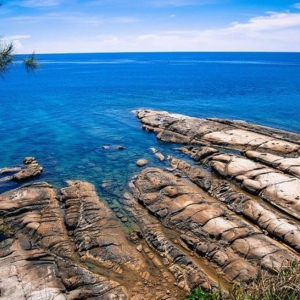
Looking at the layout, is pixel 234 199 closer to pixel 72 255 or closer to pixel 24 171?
pixel 72 255

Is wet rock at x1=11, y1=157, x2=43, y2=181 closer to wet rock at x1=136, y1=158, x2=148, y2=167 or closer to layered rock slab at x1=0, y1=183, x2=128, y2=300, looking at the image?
layered rock slab at x1=0, y1=183, x2=128, y2=300

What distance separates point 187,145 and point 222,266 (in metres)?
27.0

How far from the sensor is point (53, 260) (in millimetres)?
21781

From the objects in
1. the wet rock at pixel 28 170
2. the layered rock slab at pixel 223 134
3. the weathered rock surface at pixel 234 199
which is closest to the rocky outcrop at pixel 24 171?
the wet rock at pixel 28 170

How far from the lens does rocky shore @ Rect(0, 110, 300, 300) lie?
20156mm

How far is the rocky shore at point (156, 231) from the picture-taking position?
20.2 m

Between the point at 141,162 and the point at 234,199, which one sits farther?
the point at 141,162

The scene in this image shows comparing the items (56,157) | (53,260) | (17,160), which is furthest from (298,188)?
(17,160)

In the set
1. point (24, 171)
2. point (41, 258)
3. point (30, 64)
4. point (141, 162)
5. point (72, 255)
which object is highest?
point (30, 64)

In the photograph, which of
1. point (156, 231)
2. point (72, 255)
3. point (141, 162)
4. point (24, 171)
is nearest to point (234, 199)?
point (156, 231)

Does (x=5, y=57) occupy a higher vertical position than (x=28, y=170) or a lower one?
higher

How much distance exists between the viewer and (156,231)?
2572 centimetres

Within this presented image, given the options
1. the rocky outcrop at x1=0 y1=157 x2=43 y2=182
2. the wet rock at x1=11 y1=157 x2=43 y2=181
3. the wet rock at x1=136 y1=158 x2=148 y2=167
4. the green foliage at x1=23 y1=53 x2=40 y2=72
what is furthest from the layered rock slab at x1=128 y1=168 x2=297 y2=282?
the green foliage at x1=23 y1=53 x2=40 y2=72

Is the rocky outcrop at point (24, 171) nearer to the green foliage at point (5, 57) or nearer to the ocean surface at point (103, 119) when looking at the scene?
the ocean surface at point (103, 119)
